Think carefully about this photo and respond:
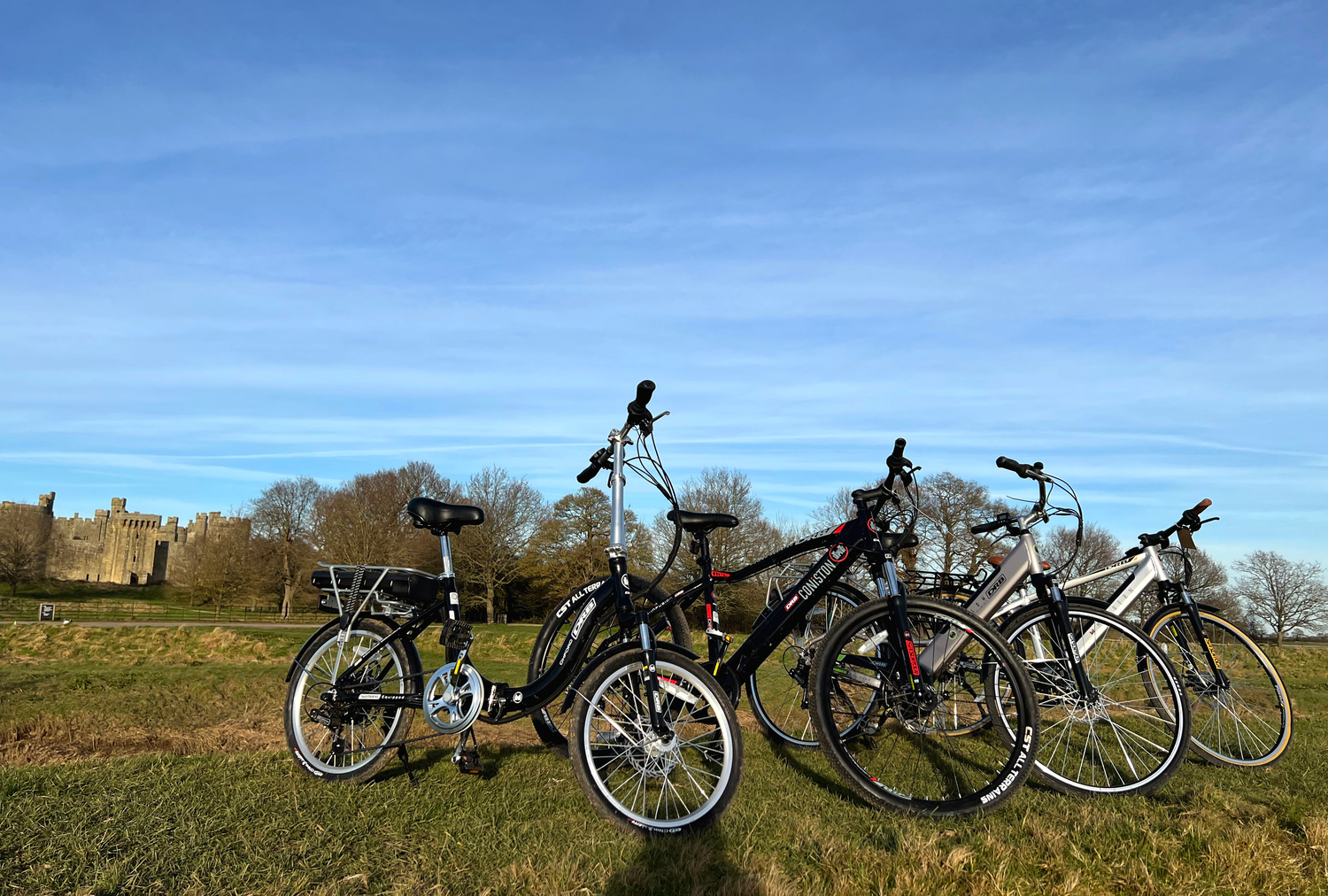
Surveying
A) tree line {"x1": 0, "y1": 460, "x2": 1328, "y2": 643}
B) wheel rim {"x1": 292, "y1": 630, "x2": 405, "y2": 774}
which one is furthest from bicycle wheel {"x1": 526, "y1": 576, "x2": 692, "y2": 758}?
tree line {"x1": 0, "y1": 460, "x2": 1328, "y2": 643}

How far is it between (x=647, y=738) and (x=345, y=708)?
192 cm

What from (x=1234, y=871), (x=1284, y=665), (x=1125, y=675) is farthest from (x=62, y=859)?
(x=1284, y=665)

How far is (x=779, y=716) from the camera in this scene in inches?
268

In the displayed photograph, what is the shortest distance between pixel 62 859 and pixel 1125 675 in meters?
5.49

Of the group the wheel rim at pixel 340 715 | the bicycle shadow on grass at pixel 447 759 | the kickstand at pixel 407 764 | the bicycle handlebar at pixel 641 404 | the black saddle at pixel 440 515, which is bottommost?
the bicycle shadow on grass at pixel 447 759

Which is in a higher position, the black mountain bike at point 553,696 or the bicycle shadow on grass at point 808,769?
the black mountain bike at point 553,696

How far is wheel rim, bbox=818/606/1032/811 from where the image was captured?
421cm

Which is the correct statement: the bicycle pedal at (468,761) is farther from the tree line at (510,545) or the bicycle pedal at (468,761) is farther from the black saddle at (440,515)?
the tree line at (510,545)

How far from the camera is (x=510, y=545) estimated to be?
1764 inches

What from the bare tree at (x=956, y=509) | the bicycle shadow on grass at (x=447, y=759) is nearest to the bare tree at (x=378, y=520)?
the bare tree at (x=956, y=509)

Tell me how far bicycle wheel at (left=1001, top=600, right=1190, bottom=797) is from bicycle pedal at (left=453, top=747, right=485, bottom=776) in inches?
117

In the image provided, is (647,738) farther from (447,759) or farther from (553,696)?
(447,759)

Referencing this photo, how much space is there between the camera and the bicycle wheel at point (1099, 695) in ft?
14.8

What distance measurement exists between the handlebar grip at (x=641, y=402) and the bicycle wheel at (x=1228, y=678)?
4.03 m
